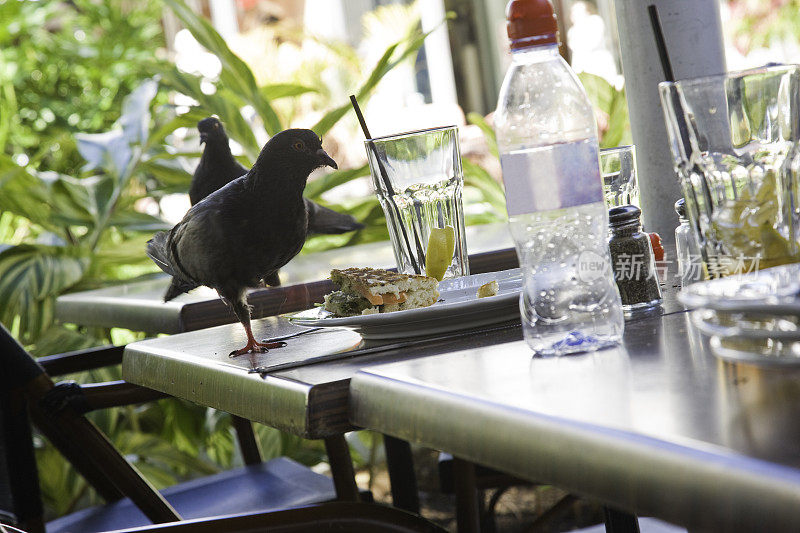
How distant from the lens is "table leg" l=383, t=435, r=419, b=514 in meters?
1.90

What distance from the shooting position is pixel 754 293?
2.03ft

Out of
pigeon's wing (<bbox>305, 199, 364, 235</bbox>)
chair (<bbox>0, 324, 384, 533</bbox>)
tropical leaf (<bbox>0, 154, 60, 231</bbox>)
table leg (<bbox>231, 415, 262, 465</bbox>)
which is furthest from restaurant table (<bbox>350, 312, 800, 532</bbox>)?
tropical leaf (<bbox>0, 154, 60, 231</bbox>)

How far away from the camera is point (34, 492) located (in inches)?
55.5

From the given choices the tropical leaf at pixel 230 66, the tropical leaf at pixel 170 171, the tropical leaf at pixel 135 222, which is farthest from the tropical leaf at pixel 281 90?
the tropical leaf at pixel 135 222

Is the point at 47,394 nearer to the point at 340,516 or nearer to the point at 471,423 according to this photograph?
the point at 340,516

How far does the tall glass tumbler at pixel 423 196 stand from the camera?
1238 mm

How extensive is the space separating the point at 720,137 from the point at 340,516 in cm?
46

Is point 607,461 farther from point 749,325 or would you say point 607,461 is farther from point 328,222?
point 328,222

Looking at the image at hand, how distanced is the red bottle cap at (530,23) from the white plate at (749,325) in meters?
0.29

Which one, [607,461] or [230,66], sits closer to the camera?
[607,461]

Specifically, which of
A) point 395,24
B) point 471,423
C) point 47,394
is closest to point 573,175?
point 471,423

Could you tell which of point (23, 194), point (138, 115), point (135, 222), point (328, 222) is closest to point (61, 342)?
point (135, 222)

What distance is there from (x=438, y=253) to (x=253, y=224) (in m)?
0.27

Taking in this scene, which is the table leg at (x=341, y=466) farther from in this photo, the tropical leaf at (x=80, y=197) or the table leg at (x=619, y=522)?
the tropical leaf at (x=80, y=197)
